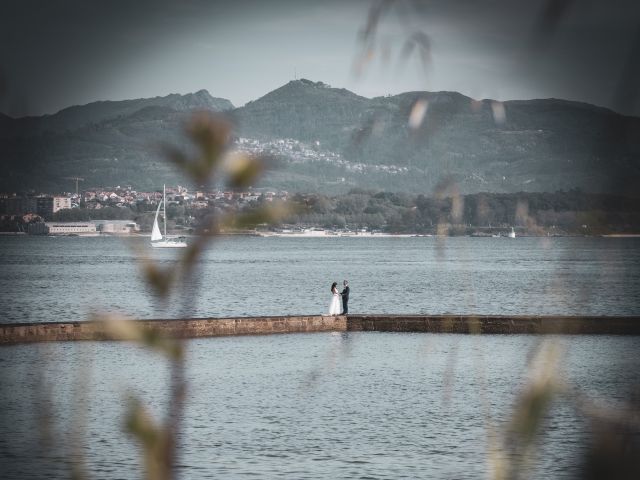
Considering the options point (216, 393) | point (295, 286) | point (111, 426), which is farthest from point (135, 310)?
point (111, 426)

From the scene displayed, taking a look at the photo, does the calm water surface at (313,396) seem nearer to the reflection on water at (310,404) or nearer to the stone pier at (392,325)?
the reflection on water at (310,404)

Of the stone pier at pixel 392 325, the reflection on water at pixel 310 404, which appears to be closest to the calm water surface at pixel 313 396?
the reflection on water at pixel 310 404

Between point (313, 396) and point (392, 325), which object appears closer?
point (313, 396)

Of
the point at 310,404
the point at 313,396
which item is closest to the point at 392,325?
the point at 313,396

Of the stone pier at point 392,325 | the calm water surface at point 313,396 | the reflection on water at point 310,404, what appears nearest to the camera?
the calm water surface at point 313,396

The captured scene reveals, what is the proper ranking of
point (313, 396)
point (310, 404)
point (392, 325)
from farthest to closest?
1. point (392, 325)
2. point (313, 396)
3. point (310, 404)

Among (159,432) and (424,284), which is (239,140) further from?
(424,284)

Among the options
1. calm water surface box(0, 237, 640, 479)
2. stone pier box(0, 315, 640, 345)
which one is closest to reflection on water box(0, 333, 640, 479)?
calm water surface box(0, 237, 640, 479)

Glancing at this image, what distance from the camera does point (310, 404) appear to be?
22.3 m

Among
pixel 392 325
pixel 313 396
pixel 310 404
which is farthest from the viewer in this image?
pixel 392 325

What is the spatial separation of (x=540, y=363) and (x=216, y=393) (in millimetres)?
23282

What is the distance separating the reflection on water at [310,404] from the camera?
15.5 meters

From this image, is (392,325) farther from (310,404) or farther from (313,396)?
(310,404)

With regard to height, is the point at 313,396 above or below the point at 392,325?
below
